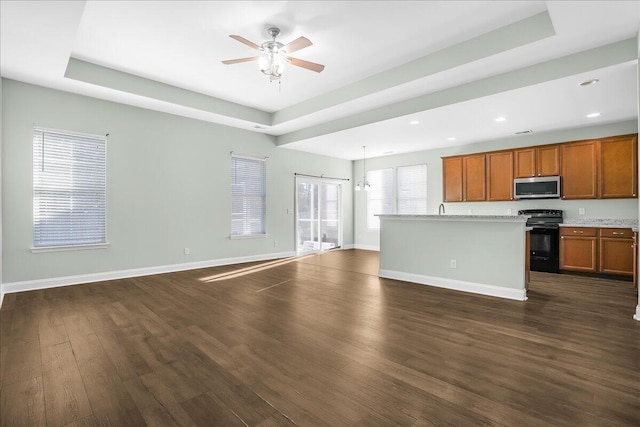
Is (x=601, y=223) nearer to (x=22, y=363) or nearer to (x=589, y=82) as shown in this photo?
(x=589, y=82)

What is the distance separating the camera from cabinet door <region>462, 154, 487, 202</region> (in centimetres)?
699

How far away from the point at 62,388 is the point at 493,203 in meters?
7.52

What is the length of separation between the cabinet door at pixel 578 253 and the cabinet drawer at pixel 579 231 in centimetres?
6

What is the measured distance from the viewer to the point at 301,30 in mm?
3586

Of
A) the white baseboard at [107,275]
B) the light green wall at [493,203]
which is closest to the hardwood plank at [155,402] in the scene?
the white baseboard at [107,275]

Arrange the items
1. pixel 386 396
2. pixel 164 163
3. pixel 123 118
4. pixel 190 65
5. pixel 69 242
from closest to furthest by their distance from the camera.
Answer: pixel 386 396 < pixel 190 65 < pixel 69 242 < pixel 123 118 < pixel 164 163

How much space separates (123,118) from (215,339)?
14.1 ft

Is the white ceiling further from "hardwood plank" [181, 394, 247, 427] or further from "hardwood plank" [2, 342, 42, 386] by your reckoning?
"hardwood plank" [181, 394, 247, 427]

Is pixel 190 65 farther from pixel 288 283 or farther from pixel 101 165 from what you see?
pixel 288 283

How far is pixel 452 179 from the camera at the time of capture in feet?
24.5

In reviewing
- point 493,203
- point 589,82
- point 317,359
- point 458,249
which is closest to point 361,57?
point 589,82

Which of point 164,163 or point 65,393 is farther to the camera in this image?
point 164,163

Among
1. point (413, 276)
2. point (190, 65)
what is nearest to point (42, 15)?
point (190, 65)

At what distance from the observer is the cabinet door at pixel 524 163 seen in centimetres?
634
